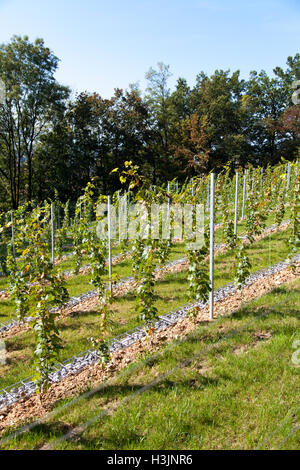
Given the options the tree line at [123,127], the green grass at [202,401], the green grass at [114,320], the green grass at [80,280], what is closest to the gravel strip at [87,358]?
the green grass at [114,320]

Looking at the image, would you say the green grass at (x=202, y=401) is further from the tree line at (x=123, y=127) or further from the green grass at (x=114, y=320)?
the tree line at (x=123, y=127)

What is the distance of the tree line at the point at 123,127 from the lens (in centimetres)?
1504

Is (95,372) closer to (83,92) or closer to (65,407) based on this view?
(65,407)

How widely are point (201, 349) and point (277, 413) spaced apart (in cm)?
93

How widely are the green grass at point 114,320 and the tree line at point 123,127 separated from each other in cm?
953

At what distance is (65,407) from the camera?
2389 mm

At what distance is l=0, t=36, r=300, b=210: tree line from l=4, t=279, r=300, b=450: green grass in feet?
38.7

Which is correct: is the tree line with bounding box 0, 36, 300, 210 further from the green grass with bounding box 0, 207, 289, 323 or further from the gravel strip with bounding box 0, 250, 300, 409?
the gravel strip with bounding box 0, 250, 300, 409

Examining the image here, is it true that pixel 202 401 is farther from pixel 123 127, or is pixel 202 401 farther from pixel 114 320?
pixel 123 127

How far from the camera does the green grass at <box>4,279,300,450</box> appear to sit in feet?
6.49

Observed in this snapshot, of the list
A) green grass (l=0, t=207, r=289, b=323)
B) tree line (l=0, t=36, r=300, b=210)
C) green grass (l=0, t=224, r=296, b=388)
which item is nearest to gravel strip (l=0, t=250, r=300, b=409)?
green grass (l=0, t=224, r=296, b=388)

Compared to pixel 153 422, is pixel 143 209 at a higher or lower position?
higher

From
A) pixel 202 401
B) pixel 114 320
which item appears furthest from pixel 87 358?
pixel 202 401
